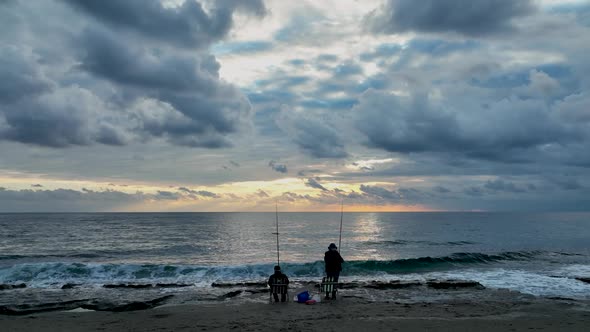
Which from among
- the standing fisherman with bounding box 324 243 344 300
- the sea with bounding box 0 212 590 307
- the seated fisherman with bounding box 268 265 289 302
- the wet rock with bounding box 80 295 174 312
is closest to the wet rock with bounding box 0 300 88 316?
the wet rock with bounding box 80 295 174 312

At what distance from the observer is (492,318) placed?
12.6m

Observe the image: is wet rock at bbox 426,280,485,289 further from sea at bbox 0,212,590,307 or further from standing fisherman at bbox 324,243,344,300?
standing fisherman at bbox 324,243,344,300

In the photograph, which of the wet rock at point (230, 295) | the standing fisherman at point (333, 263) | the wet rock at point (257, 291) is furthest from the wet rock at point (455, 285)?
the wet rock at point (230, 295)

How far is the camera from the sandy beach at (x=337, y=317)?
37.3ft

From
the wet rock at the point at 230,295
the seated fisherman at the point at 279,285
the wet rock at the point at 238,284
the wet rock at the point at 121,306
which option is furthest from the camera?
the wet rock at the point at 238,284

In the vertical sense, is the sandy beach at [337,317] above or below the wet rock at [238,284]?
above

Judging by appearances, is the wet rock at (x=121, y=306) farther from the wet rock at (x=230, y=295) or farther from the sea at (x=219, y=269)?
the wet rock at (x=230, y=295)

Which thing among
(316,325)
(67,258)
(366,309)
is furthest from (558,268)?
(67,258)

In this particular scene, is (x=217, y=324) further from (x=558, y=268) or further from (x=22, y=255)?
(x=22, y=255)

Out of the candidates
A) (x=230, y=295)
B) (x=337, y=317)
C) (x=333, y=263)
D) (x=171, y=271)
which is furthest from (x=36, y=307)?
(x=171, y=271)

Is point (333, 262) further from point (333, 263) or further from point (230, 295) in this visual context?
point (230, 295)

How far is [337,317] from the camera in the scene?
1238cm

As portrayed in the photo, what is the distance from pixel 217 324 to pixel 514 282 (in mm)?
16426

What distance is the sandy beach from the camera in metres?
11.4
